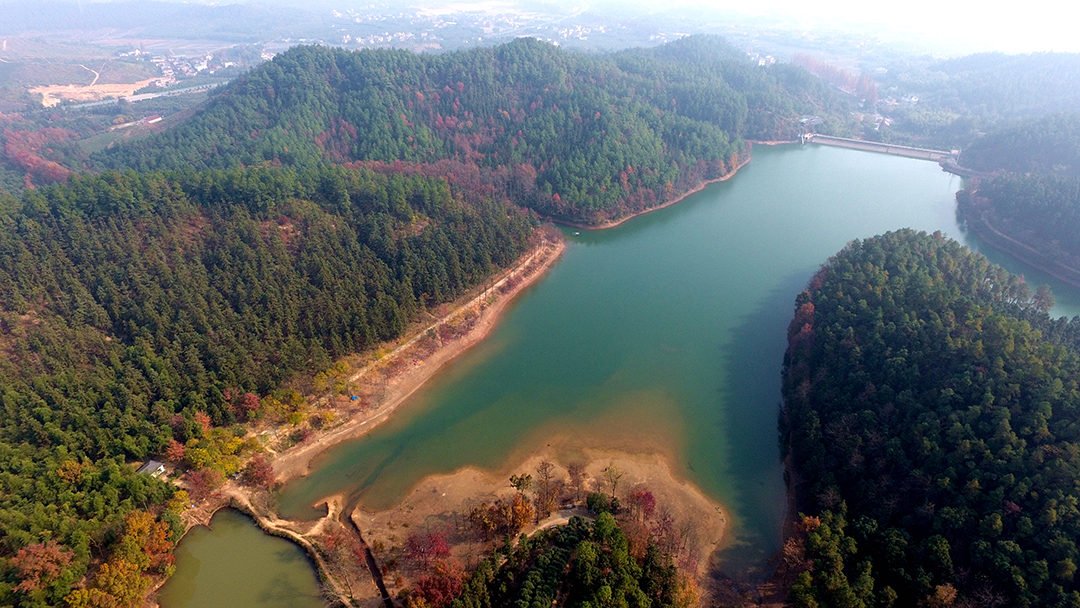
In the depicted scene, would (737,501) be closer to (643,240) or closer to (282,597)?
(282,597)

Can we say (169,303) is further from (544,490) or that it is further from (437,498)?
(544,490)

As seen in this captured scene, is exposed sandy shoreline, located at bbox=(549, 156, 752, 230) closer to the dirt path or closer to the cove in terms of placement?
the dirt path

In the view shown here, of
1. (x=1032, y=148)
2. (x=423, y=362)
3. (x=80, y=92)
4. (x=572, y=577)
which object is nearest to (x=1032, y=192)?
(x=1032, y=148)

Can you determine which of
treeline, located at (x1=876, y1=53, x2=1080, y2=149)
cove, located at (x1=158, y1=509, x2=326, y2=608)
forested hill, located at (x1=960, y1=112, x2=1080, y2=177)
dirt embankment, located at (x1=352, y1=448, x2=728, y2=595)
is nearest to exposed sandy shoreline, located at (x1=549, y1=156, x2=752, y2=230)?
forested hill, located at (x1=960, y1=112, x2=1080, y2=177)

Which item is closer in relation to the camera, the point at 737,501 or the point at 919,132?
the point at 737,501

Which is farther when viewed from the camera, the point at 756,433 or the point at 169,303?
the point at 169,303

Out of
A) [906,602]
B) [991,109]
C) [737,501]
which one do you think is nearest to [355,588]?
[737,501]
